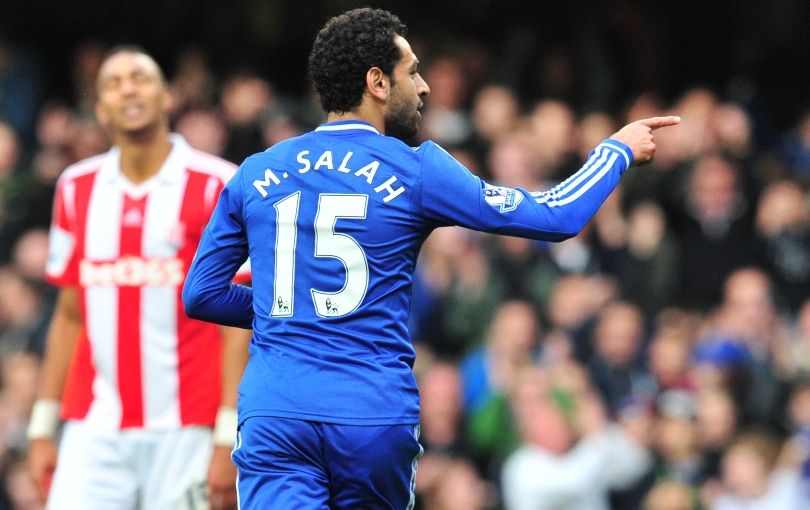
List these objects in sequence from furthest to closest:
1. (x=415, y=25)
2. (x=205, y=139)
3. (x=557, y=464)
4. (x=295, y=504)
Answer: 1. (x=415, y=25)
2. (x=205, y=139)
3. (x=557, y=464)
4. (x=295, y=504)

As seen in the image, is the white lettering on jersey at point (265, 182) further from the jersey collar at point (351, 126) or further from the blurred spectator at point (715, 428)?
the blurred spectator at point (715, 428)

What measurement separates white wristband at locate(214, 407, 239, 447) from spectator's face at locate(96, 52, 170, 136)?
1.21m

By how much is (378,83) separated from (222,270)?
786 millimetres

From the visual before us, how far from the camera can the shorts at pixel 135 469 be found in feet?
20.3

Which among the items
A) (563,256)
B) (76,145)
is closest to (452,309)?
(563,256)

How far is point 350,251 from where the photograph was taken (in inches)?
192

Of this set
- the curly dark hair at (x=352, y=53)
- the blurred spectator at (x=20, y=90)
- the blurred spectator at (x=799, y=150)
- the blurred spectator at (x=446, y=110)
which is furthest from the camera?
the blurred spectator at (x=20, y=90)

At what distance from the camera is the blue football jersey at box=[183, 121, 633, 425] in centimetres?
484

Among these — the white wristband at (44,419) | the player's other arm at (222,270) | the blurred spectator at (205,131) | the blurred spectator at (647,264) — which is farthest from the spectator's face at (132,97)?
the blurred spectator at (205,131)

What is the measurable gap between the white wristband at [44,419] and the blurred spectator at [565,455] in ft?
13.5

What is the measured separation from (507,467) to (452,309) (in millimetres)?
1328

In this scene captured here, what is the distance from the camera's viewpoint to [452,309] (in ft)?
36.3

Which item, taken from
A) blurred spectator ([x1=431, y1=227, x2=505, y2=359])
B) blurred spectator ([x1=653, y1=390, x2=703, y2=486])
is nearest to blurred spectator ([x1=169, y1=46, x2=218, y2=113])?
blurred spectator ([x1=431, y1=227, x2=505, y2=359])

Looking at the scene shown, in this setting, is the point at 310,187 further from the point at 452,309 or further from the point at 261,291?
the point at 452,309
